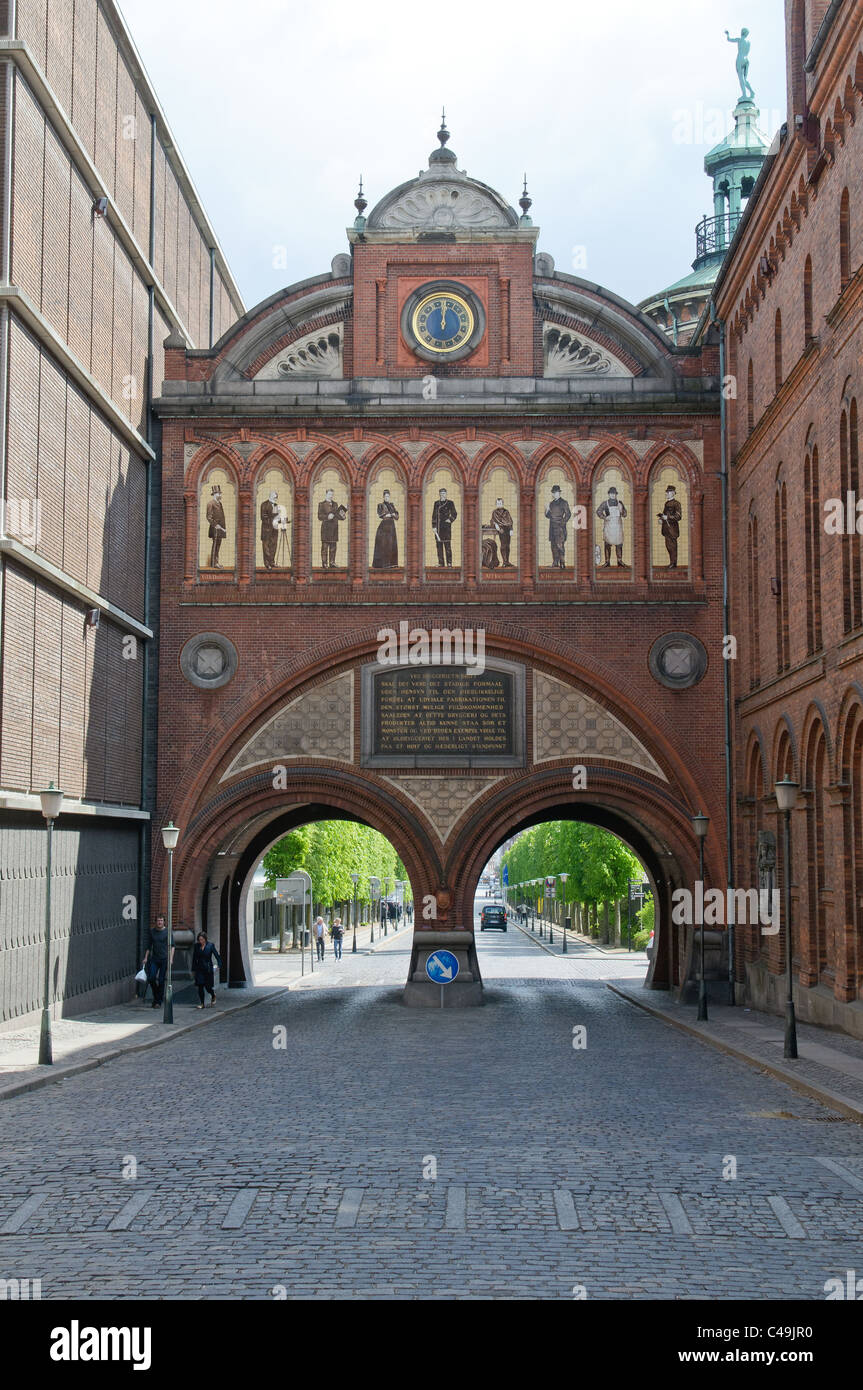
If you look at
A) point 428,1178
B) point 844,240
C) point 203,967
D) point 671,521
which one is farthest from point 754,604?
point 428,1178

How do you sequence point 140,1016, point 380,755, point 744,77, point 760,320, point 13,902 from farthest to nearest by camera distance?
point 744,77, point 380,755, point 760,320, point 140,1016, point 13,902

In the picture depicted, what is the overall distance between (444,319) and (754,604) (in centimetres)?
925

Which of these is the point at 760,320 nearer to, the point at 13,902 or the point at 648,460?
the point at 648,460

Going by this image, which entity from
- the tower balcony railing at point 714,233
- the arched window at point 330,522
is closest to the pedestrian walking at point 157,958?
the arched window at point 330,522

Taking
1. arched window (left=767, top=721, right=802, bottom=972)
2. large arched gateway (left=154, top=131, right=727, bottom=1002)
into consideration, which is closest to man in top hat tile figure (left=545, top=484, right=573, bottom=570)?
large arched gateway (left=154, top=131, right=727, bottom=1002)

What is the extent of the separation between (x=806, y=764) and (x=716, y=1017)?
5.12 meters

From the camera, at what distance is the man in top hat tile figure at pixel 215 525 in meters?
30.4

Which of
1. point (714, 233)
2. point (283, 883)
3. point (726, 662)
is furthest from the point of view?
point (714, 233)

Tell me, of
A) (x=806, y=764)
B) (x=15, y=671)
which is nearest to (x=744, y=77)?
(x=806, y=764)

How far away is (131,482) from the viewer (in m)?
29.0

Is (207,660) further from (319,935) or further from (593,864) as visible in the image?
(593,864)

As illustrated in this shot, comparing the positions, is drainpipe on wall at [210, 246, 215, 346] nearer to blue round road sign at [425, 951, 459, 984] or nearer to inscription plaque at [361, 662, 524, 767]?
inscription plaque at [361, 662, 524, 767]

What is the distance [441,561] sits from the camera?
3022 centimetres

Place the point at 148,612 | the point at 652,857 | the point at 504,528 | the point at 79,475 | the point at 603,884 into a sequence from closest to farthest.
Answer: the point at 79,475
the point at 148,612
the point at 504,528
the point at 652,857
the point at 603,884
